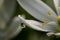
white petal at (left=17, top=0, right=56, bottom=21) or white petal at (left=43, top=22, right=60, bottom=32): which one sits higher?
white petal at (left=17, top=0, right=56, bottom=21)

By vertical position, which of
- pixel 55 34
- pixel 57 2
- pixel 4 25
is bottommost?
pixel 55 34

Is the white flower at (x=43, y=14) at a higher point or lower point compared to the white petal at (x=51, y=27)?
higher

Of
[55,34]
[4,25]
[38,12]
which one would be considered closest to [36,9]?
[38,12]

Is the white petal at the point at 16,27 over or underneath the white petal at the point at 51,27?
over

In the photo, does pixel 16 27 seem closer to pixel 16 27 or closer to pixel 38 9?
pixel 16 27

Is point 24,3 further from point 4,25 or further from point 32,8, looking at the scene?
point 4,25

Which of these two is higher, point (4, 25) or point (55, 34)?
point (4, 25)
